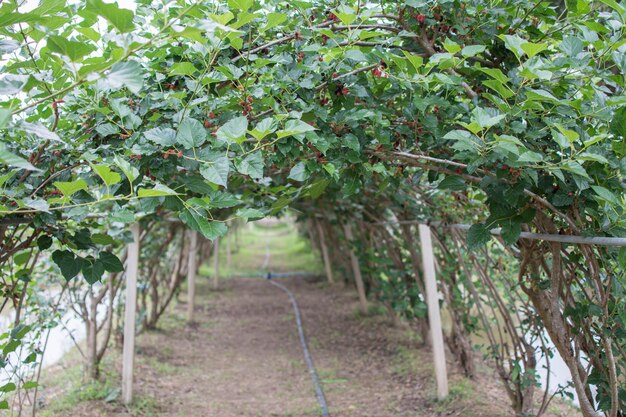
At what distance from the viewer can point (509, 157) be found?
1690 mm

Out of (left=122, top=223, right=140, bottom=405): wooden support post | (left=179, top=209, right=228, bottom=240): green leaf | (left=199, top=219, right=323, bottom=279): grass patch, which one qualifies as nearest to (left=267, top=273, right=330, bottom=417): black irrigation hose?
(left=122, top=223, right=140, bottom=405): wooden support post

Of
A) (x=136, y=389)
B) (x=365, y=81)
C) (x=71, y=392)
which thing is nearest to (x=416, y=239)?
(x=136, y=389)

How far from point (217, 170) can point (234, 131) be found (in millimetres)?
115

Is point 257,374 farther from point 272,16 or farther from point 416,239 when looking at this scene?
point 272,16

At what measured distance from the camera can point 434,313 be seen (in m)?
4.22

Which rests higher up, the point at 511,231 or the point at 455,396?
the point at 511,231

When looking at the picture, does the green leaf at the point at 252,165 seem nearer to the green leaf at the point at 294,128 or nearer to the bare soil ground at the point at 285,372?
the green leaf at the point at 294,128

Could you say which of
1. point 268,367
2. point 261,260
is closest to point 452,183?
point 268,367

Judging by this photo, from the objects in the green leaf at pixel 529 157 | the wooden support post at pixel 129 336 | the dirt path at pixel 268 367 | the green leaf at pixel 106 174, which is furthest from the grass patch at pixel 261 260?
the green leaf at pixel 106 174

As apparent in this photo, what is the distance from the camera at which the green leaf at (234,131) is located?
5.03ft

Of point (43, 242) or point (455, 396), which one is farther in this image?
point (455, 396)

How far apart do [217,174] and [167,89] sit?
0.66m

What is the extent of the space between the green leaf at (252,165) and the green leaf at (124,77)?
45cm

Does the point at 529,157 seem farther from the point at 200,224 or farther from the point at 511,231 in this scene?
the point at 200,224
